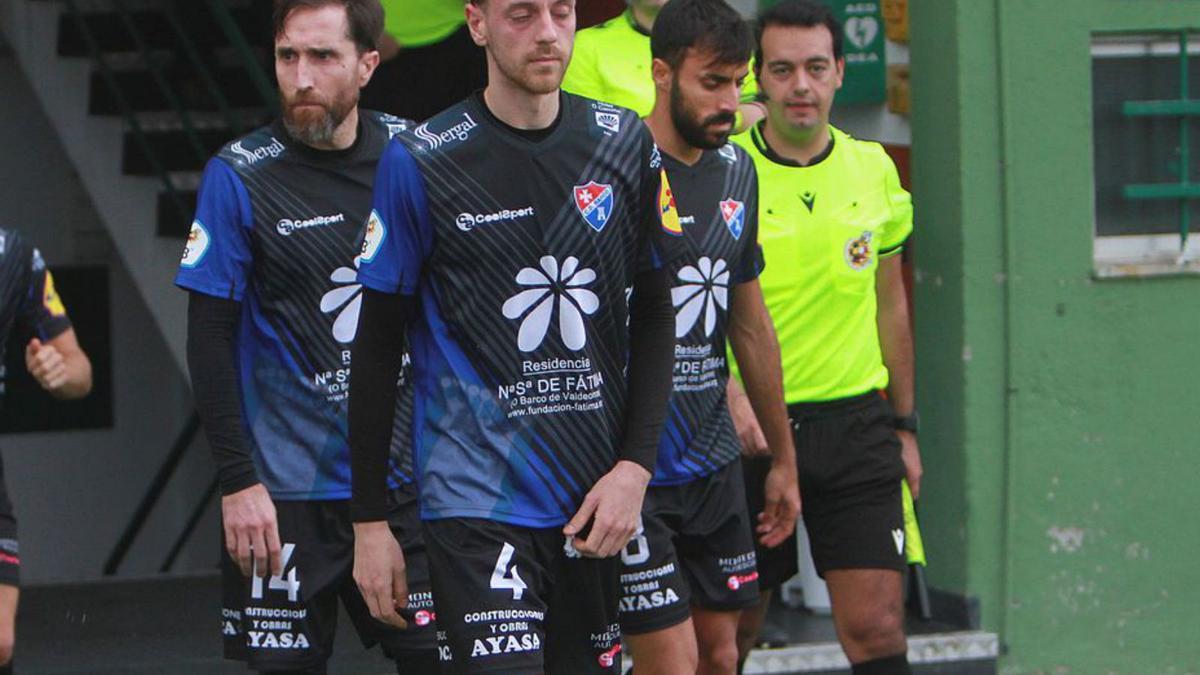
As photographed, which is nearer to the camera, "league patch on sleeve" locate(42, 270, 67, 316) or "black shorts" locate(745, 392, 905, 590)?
"league patch on sleeve" locate(42, 270, 67, 316)

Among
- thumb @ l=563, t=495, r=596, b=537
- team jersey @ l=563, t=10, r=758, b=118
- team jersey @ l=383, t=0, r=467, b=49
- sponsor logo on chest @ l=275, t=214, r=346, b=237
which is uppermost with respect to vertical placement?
team jersey @ l=383, t=0, r=467, b=49

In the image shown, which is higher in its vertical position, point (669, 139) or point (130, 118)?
point (130, 118)

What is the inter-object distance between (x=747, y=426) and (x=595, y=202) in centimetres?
186

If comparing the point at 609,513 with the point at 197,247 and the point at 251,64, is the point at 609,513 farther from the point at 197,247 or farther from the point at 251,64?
the point at 251,64

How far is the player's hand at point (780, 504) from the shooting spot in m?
6.09

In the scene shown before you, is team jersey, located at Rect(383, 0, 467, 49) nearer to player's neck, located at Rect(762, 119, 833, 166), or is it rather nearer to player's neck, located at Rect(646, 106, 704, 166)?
player's neck, located at Rect(762, 119, 833, 166)

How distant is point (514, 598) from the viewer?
175 inches

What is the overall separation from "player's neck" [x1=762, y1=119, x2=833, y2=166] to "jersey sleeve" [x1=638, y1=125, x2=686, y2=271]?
1927mm

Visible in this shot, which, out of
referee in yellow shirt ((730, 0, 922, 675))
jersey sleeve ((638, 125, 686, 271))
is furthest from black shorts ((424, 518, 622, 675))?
referee in yellow shirt ((730, 0, 922, 675))

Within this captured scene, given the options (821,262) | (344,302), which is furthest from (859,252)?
(344,302)

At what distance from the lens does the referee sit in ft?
19.6

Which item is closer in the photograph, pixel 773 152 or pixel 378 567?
pixel 378 567

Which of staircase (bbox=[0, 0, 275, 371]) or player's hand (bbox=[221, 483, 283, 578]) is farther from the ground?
staircase (bbox=[0, 0, 275, 371])

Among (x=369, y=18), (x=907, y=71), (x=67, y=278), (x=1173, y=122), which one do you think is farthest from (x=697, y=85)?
(x=67, y=278)
